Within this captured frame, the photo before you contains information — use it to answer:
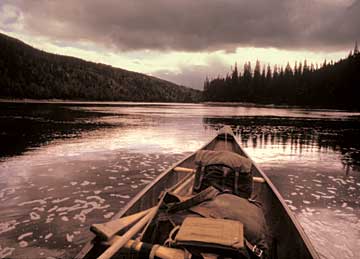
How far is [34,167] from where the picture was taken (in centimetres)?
1261

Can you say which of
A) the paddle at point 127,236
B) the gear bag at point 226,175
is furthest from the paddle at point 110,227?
the gear bag at point 226,175

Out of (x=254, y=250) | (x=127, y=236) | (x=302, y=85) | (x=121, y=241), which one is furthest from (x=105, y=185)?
(x=302, y=85)

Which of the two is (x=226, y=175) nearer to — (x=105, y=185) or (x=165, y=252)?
(x=165, y=252)

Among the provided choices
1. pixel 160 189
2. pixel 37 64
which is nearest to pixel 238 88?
pixel 37 64

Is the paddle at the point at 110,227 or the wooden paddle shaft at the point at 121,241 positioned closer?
the wooden paddle shaft at the point at 121,241

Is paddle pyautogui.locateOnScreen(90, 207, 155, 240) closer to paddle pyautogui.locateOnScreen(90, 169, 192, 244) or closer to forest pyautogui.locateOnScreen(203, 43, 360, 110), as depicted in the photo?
paddle pyautogui.locateOnScreen(90, 169, 192, 244)

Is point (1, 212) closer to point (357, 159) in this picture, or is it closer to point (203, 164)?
point (203, 164)

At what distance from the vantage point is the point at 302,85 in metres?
136

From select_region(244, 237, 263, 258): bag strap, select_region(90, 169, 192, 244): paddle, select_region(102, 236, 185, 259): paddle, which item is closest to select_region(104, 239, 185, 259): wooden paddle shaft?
select_region(102, 236, 185, 259): paddle

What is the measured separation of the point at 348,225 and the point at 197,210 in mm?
5566

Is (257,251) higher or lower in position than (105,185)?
higher

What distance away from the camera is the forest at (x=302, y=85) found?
4031 inches

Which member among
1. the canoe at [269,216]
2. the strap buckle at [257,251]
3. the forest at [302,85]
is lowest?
the canoe at [269,216]

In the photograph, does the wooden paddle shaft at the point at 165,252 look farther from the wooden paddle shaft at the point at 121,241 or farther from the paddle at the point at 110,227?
the paddle at the point at 110,227
